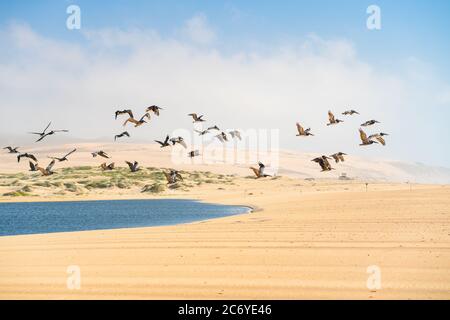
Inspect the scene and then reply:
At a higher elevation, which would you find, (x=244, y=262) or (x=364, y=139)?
(x=364, y=139)

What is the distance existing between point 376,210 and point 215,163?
120 metres

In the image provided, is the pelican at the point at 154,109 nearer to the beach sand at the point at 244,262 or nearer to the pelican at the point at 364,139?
the beach sand at the point at 244,262

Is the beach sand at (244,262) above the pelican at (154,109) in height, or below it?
below

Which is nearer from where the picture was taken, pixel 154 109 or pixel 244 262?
pixel 244 262

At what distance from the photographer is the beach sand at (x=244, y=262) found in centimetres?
1073

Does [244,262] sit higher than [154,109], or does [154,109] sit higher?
[154,109]

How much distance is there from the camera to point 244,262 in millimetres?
13406

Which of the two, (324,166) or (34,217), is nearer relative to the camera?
(324,166)

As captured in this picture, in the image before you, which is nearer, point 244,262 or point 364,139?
point 244,262

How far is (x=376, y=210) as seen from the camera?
2625 centimetres

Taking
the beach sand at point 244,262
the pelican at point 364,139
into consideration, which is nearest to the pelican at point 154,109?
the beach sand at point 244,262
